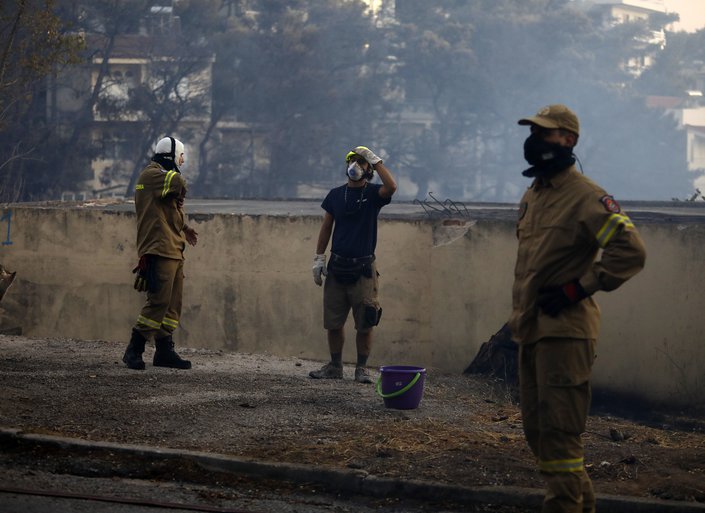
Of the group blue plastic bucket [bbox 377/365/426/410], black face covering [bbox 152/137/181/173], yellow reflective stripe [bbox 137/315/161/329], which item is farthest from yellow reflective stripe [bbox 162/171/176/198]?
blue plastic bucket [bbox 377/365/426/410]

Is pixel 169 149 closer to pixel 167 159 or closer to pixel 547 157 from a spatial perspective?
pixel 167 159

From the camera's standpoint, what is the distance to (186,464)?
250 inches

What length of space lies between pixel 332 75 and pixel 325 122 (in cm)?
322

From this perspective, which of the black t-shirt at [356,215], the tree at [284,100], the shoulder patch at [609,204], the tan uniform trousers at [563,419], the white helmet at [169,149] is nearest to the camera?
the tan uniform trousers at [563,419]

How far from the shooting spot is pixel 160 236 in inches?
353

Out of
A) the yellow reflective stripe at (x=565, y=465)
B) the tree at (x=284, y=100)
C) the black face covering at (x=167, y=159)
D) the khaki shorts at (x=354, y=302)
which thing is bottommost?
the yellow reflective stripe at (x=565, y=465)

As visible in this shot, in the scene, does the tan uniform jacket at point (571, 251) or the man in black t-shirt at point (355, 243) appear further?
the man in black t-shirt at point (355, 243)

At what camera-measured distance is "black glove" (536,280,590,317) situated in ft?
15.6

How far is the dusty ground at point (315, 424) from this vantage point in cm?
636

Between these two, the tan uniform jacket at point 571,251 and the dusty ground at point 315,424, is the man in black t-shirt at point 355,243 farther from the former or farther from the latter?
the tan uniform jacket at point 571,251

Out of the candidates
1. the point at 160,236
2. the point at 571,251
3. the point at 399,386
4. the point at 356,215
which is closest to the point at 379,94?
the point at 356,215

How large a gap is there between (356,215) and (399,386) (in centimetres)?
176

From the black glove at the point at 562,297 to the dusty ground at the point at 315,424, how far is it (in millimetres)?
1634

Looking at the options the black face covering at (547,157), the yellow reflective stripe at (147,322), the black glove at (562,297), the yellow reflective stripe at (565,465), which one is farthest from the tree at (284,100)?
the yellow reflective stripe at (565,465)
